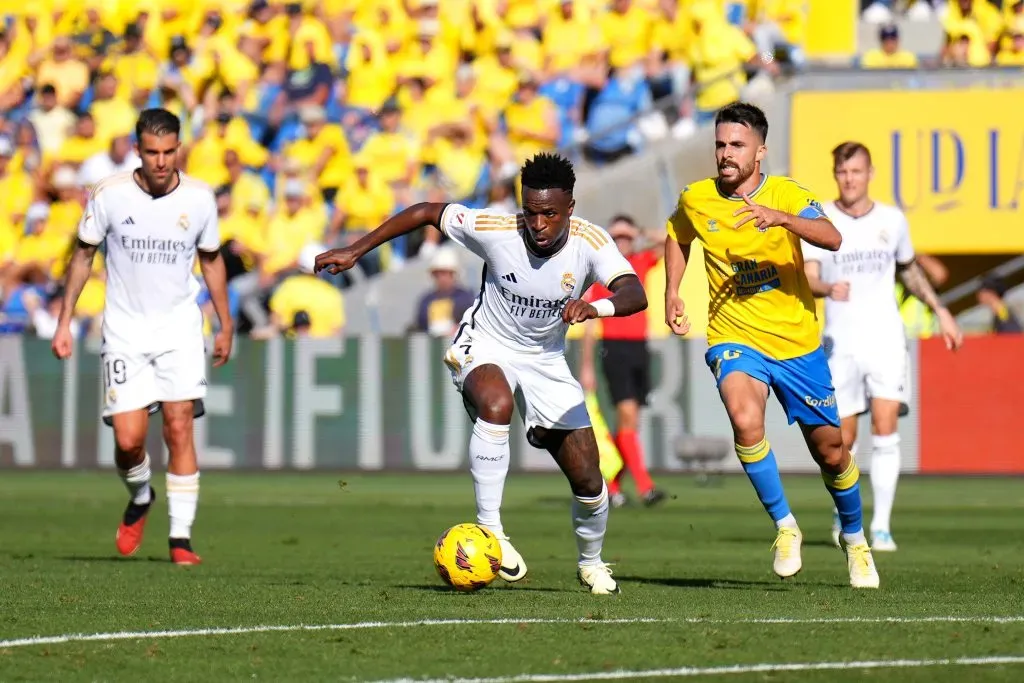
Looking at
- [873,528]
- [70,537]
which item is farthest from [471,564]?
[70,537]

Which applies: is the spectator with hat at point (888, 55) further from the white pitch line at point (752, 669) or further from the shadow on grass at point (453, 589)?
the white pitch line at point (752, 669)

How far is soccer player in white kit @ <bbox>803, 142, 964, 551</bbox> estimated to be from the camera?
491 inches

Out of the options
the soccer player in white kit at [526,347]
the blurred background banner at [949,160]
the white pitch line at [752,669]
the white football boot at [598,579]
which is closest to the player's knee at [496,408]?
the soccer player in white kit at [526,347]

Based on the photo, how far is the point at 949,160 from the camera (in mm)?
21734

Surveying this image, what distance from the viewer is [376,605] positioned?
Result: 873cm

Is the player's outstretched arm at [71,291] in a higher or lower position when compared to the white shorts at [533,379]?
higher

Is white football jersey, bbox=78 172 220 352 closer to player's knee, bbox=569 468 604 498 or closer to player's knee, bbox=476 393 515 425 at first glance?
player's knee, bbox=476 393 515 425

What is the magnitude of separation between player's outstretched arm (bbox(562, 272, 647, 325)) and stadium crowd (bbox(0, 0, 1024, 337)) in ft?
41.4

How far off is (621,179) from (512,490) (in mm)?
4895

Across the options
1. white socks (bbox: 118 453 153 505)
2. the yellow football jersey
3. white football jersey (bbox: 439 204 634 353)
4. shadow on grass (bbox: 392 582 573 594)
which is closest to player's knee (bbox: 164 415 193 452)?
white socks (bbox: 118 453 153 505)

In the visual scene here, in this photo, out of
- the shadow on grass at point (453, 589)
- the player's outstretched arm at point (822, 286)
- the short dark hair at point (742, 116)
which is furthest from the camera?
the player's outstretched arm at point (822, 286)

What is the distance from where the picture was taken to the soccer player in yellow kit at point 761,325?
9.68 metres

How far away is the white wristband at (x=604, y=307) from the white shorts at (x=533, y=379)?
657mm

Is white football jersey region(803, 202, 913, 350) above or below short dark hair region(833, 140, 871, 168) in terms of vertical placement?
below
